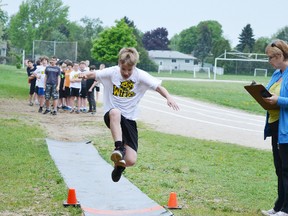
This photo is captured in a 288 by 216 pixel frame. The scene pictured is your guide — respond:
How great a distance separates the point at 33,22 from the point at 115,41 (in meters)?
63.1

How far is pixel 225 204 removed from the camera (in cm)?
858

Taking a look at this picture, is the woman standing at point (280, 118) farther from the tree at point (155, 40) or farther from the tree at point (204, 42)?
the tree at point (155, 40)

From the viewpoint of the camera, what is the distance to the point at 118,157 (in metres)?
8.19

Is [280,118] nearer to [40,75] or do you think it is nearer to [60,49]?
[40,75]

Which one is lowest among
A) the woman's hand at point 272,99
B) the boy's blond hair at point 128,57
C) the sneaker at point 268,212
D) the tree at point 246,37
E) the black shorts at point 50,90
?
the sneaker at point 268,212

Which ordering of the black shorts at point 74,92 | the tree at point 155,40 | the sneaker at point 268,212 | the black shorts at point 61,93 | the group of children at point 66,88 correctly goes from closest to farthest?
the sneaker at point 268,212, the group of children at point 66,88, the black shorts at point 74,92, the black shorts at point 61,93, the tree at point 155,40

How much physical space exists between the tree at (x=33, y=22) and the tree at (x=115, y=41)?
5224cm

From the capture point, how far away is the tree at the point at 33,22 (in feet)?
393

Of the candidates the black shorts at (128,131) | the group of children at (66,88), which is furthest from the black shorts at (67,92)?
the black shorts at (128,131)

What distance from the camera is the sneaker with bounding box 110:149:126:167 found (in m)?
8.17

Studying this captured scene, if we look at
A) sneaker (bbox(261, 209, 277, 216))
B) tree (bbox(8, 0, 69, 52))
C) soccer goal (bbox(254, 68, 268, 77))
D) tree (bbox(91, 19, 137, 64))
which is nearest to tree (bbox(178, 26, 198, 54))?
tree (bbox(8, 0, 69, 52))

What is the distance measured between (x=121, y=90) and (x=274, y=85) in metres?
2.10

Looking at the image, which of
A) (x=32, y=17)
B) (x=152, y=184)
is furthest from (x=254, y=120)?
(x=32, y=17)

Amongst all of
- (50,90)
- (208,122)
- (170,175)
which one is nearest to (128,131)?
(170,175)
